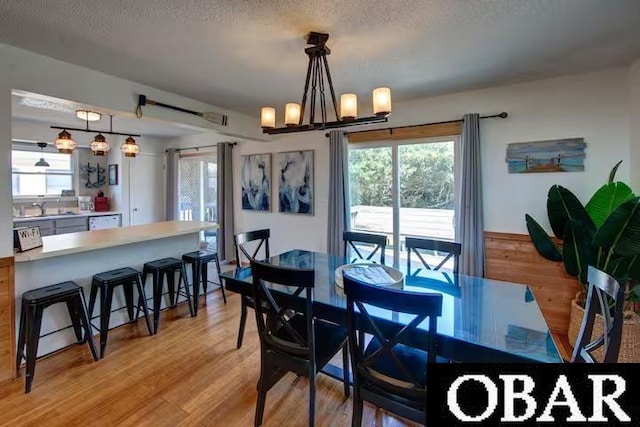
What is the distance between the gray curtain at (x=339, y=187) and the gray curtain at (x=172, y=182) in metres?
3.83

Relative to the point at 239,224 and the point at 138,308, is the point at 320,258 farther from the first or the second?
the point at 239,224

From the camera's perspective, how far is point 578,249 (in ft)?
8.13

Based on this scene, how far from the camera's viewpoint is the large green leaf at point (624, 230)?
6.76 feet

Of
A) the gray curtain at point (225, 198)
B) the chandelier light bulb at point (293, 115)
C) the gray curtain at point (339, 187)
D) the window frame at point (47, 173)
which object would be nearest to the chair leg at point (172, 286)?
the gray curtain at point (225, 198)

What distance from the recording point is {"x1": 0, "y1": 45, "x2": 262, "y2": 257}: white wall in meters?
2.19

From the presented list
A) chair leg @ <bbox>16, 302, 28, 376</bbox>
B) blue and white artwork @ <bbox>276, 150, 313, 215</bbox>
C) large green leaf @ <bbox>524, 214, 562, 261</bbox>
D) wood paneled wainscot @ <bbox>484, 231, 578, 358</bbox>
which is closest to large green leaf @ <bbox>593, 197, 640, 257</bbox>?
large green leaf @ <bbox>524, 214, 562, 261</bbox>

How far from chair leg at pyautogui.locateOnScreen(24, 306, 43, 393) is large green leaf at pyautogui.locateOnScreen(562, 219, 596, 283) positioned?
4.20 metres

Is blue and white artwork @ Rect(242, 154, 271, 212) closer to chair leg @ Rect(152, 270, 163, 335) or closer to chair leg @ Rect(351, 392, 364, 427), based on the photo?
chair leg @ Rect(152, 270, 163, 335)

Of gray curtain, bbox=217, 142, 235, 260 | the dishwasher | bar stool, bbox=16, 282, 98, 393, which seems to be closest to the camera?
bar stool, bbox=16, 282, 98, 393

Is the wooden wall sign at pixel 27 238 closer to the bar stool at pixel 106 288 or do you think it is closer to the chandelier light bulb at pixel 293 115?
the bar stool at pixel 106 288

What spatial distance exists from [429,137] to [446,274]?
1.89 meters

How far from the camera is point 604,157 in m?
2.79

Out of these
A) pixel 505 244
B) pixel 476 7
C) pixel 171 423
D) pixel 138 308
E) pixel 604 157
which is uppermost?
pixel 476 7

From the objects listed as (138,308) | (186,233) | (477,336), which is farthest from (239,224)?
(477,336)
